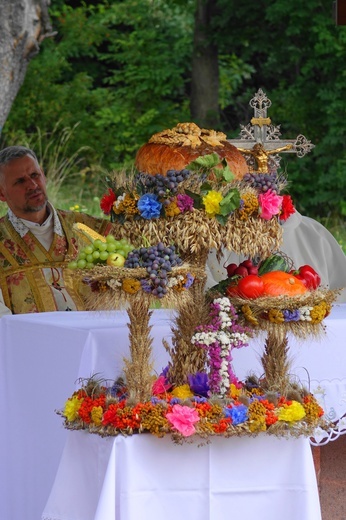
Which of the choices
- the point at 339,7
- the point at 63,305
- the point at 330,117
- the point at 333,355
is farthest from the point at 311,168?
the point at 333,355

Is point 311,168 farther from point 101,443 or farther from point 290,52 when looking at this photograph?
point 101,443

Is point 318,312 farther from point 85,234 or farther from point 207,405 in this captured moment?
point 85,234

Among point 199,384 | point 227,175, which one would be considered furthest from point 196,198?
point 199,384

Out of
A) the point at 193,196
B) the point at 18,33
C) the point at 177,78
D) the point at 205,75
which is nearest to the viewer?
the point at 193,196

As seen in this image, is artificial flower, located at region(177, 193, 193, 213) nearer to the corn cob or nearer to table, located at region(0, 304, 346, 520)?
the corn cob

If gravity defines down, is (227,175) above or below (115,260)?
above

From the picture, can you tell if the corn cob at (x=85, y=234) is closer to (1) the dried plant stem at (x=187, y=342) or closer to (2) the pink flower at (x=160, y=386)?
(1) the dried plant stem at (x=187, y=342)

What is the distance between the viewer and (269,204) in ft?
11.8

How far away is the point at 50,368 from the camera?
4297 millimetres

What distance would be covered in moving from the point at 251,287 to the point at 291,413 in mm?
388

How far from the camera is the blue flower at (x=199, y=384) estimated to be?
3.67m

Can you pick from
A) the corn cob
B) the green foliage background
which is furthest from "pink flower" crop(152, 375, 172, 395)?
the green foliage background

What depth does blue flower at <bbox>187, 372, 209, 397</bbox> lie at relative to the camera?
12.0 feet

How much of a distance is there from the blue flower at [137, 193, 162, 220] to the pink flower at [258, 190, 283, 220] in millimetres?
310
